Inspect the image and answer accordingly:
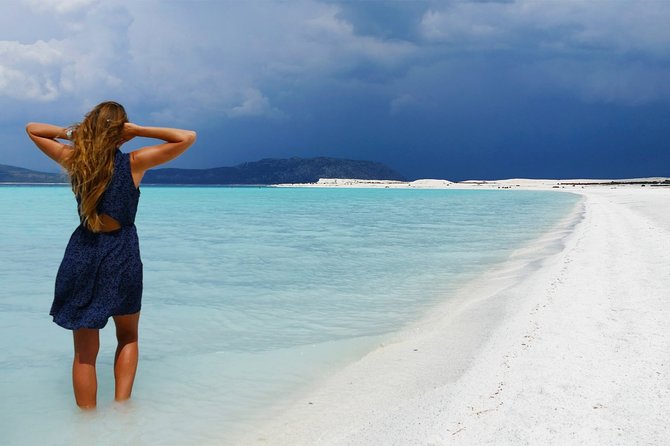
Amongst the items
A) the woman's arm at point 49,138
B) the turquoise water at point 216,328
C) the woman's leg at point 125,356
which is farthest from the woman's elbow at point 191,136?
the turquoise water at point 216,328

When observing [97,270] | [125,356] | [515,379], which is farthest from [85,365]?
[515,379]

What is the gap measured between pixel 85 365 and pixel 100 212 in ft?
3.85

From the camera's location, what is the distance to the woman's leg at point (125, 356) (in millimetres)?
4035

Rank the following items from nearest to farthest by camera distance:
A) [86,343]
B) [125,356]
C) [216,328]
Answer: [86,343]
[125,356]
[216,328]

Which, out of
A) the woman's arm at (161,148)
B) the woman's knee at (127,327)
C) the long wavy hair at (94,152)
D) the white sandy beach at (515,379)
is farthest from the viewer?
the woman's knee at (127,327)

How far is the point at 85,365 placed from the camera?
3885 mm

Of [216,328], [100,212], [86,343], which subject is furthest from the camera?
[216,328]

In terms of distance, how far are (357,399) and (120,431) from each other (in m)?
1.78

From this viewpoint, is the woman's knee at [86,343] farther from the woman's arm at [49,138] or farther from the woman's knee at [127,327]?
the woman's arm at [49,138]

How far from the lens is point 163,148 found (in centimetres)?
361

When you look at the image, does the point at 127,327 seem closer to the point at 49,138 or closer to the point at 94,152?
the point at 94,152

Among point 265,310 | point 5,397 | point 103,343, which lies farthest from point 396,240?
point 5,397

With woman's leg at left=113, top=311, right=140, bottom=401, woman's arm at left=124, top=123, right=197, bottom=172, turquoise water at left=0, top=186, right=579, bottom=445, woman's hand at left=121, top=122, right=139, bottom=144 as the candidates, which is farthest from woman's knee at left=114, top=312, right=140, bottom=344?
woman's hand at left=121, top=122, right=139, bottom=144

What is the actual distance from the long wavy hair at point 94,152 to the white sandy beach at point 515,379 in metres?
1.97
